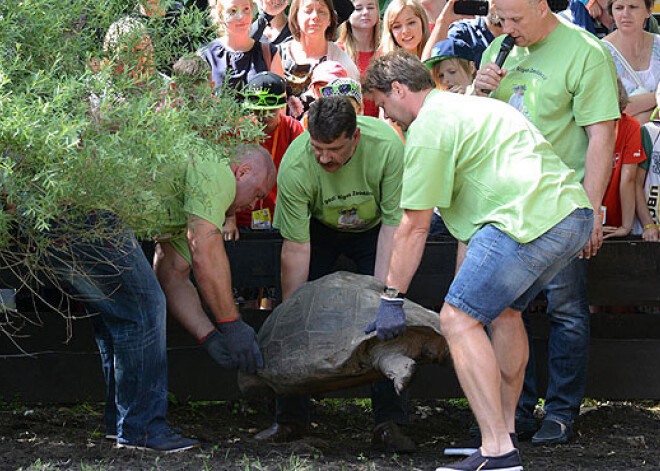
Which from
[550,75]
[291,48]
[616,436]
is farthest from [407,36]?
[616,436]

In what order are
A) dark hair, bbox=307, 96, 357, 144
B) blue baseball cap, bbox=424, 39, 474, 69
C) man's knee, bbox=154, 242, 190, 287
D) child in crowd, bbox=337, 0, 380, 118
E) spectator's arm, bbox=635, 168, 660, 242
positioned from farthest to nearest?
child in crowd, bbox=337, 0, 380, 118
blue baseball cap, bbox=424, 39, 474, 69
spectator's arm, bbox=635, 168, 660, 242
man's knee, bbox=154, 242, 190, 287
dark hair, bbox=307, 96, 357, 144

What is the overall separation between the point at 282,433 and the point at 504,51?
7.56 ft

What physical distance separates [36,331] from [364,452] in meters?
2.09

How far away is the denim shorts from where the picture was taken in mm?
3936

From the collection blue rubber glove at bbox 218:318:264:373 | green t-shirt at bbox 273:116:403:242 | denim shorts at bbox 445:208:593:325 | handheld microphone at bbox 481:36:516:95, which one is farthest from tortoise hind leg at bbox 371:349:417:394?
handheld microphone at bbox 481:36:516:95

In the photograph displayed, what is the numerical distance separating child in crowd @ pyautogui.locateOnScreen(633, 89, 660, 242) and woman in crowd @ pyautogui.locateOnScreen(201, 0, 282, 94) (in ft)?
7.79

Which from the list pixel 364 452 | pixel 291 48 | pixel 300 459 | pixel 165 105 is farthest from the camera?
pixel 291 48

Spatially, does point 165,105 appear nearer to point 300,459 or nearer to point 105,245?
point 105,245

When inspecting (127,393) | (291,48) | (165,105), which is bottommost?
(127,393)

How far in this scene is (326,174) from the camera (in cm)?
A: 491

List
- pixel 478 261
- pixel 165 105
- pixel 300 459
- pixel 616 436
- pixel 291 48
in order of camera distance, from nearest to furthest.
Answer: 1. pixel 165 105
2. pixel 478 261
3. pixel 300 459
4. pixel 616 436
5. pixel 291 48

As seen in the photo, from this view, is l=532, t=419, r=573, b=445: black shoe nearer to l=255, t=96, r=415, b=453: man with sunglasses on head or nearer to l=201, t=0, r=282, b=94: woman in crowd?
l=255, t=96, r=415, b=453: man with sunglasses on head

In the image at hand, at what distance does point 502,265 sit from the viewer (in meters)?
3.93

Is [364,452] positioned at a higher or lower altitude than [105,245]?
lower
